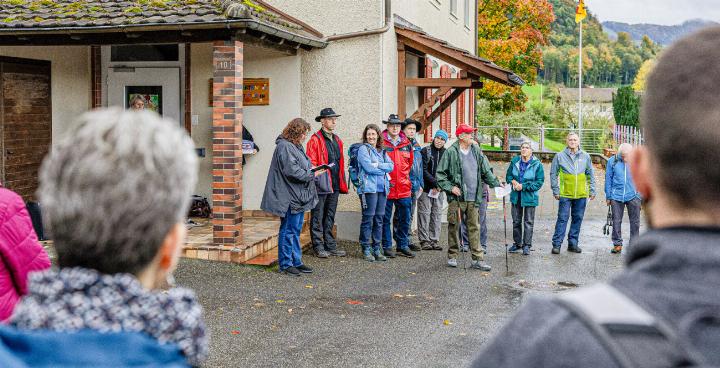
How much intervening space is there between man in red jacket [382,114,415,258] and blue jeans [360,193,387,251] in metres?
0.26

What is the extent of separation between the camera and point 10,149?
12.8 metres

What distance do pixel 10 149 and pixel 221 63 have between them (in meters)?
3.89

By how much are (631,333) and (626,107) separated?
4204cm

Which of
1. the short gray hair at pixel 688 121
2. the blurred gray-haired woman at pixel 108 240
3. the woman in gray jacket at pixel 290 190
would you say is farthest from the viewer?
the woman in gray jacket at pixel 290 190

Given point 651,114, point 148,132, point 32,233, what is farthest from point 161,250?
point 32,233

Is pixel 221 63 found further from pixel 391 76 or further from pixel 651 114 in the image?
pixel 651 114

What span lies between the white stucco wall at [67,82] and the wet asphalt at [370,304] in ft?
14.6

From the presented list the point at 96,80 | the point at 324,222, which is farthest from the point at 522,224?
the point at 96,80

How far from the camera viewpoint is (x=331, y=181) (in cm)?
1229

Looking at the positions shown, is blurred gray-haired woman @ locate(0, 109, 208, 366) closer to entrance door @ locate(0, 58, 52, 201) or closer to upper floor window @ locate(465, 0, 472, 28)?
entrance door @ locate(0, 58, 52, 201)

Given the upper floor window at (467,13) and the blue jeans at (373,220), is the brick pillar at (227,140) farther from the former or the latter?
the upper floor window at (467,13)

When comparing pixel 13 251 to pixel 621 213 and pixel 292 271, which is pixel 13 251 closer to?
pixel 292 271

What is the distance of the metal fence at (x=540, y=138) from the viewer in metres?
40.1

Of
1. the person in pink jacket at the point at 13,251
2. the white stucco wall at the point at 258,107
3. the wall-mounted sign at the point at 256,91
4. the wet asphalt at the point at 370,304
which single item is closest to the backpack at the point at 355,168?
the wet asphalt at the point at 370,304
